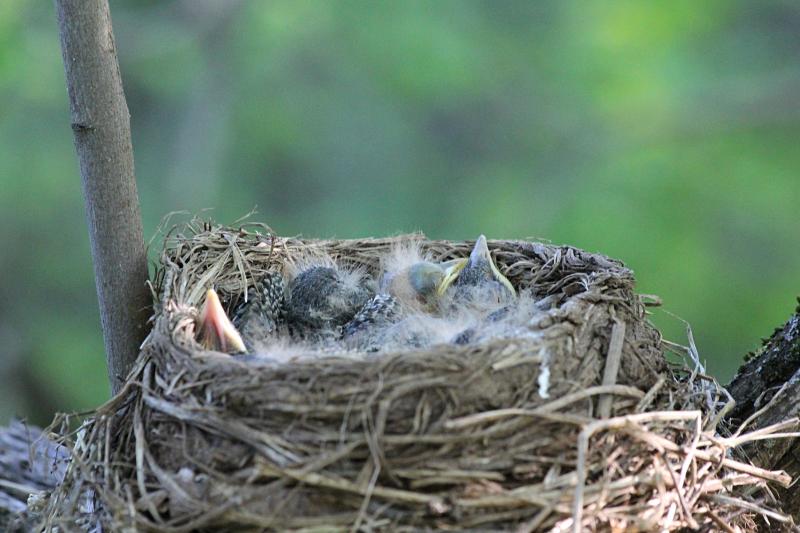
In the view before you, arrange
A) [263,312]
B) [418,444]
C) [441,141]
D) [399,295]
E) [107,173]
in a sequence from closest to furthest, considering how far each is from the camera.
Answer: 1. [418,444]
2. [107,173]
3. [263,312]
4. [399,295]
5. [441,141]

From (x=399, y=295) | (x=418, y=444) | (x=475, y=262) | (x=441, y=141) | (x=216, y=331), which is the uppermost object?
(x=441, y=141)

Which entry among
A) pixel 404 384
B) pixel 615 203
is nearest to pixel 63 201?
pixel 615 203

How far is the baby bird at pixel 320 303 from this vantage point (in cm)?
193

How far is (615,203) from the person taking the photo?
4629 mm

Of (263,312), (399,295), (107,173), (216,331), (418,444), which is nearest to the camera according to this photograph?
(418,444)

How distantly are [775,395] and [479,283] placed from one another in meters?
0.67

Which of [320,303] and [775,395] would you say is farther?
[320,303]

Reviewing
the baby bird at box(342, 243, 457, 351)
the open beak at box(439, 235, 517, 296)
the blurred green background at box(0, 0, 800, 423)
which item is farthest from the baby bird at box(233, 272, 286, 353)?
the blurred green background at box(0, 0, 800, 423)

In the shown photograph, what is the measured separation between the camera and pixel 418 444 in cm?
120

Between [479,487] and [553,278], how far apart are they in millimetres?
824

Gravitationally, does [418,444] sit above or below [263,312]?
below

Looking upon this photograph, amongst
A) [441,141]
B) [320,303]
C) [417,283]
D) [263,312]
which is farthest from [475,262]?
[441,141]

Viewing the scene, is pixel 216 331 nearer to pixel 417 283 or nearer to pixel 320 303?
pixel 320 303

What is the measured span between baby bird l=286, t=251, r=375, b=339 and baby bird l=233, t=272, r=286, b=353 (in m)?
0.02
